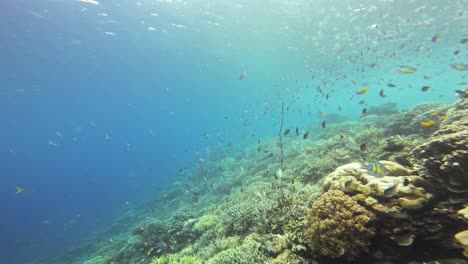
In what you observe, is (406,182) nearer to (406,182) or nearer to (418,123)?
(406,182)

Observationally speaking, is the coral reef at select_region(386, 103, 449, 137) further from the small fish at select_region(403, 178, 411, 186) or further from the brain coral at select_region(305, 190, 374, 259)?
the brain coral at select_region(305, 190, 374, 259)

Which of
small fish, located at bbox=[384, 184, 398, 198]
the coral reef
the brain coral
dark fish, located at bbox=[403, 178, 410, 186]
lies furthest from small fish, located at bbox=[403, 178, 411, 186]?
the coral reef

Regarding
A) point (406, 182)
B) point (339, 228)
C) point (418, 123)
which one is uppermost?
point (418, 123)

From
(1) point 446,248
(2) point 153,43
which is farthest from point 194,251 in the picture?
(2) point 153,43

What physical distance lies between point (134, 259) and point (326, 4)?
24.3 meters

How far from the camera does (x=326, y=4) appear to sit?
2112 cm

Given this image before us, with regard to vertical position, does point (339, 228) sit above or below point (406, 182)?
below

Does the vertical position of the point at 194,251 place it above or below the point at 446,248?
below

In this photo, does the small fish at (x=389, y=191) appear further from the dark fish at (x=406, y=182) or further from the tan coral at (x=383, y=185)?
the dark fish at (x=406, y=182)

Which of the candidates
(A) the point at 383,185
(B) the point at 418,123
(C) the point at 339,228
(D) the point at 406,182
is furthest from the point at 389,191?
(B) the point at 418,123

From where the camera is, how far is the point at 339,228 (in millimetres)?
4191

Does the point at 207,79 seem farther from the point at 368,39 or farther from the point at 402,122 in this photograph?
the point at 402,122

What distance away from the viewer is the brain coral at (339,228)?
157 inches

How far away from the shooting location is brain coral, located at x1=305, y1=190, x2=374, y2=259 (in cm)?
399
